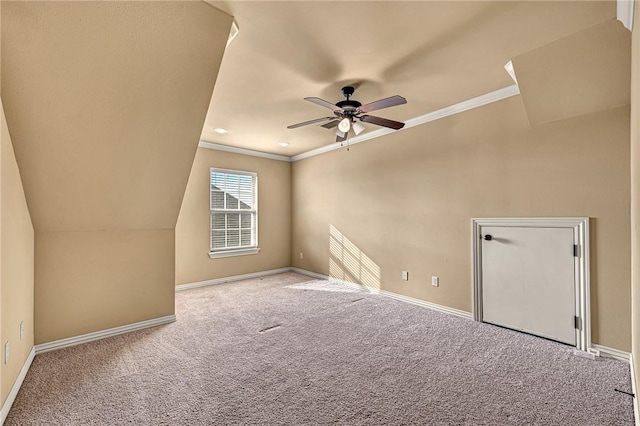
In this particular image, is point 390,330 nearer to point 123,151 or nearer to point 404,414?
point 404,414

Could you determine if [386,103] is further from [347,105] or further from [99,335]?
[99,335]

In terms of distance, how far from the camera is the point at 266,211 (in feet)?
19.5

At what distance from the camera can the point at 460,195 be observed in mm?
3551

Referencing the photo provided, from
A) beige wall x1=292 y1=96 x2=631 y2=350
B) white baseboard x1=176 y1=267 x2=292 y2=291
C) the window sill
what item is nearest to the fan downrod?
beige wall x1=292 y1=96 x2=631 y2=350

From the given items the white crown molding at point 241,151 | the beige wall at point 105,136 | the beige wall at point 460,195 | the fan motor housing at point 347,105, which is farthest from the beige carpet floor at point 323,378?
the white crown molding at point 241,151

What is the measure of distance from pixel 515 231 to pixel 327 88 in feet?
8.22

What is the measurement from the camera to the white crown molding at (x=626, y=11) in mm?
1620

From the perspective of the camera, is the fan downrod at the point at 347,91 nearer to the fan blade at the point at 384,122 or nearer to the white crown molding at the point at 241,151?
the fan blade at the point at 384,122

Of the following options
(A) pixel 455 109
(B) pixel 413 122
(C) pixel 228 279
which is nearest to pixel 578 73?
(A) pixel 455 109

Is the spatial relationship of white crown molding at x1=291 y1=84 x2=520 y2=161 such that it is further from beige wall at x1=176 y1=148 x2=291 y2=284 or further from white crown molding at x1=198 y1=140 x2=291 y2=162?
beige wall at x1=176 y1=148 x2=291 y2=284

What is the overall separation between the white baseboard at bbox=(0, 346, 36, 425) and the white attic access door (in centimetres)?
403

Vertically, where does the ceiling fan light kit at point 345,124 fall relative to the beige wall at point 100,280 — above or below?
above

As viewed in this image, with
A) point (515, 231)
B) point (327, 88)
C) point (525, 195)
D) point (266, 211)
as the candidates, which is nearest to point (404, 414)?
point (515, 231)

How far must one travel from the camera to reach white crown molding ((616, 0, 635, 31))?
1.62m
